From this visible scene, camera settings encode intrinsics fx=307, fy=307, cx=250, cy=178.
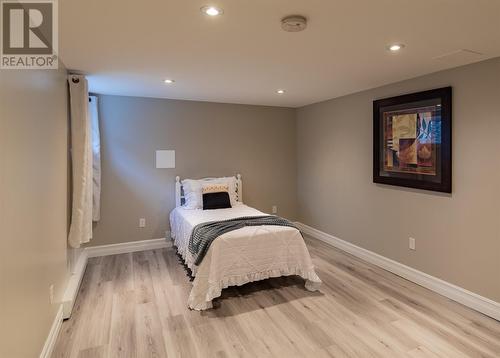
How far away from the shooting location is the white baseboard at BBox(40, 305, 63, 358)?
84.0 inches

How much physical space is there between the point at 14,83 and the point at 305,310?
2.78 metres

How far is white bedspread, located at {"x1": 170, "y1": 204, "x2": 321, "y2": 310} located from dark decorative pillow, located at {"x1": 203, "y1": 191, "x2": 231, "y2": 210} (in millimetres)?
807

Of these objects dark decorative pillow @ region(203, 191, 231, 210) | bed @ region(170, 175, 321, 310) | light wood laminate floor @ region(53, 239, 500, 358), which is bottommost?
light wood laminate floor @ region(53, 239, 500, 358)

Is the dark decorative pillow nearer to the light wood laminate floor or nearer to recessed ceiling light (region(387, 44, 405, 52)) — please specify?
the light wood laminate floor

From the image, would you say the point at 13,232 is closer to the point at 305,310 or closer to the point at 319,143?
the point at 305,310

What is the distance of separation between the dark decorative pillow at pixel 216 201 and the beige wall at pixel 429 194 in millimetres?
1659

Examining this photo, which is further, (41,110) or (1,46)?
(41,110)

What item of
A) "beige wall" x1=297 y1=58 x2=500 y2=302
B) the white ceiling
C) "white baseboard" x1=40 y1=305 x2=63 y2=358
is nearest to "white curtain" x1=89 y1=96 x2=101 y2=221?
the white ceiling

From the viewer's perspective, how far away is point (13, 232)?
161 centimetres

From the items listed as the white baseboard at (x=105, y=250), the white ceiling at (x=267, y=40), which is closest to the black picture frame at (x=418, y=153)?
the white ceiling at (x=267, y=40)

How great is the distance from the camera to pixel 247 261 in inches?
123

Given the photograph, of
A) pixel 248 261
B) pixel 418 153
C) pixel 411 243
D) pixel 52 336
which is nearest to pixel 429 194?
pixel 418 153

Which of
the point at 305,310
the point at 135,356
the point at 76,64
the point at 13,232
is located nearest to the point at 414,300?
the point at 305,310

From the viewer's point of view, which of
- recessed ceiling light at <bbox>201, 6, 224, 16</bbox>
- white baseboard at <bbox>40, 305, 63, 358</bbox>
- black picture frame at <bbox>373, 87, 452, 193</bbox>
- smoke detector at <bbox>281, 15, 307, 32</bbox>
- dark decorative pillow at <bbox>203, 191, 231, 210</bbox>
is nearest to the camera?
recessed ceiling light at <bbox>201, 6, 224, 16</bbox>
